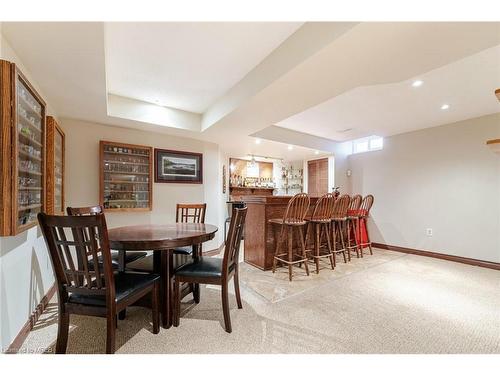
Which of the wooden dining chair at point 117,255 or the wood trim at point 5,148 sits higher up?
the wood trim at point 5,148

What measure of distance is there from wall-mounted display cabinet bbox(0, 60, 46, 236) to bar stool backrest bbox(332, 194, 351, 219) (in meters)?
3.63

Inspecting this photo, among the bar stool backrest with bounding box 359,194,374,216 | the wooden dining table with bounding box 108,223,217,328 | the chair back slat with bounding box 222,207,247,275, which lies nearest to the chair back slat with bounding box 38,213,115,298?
the wooden dining table with bounding box 108,223,217,328

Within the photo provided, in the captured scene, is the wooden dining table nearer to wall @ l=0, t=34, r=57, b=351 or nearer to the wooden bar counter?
wall @ l=0, t=34, r=57, b=351

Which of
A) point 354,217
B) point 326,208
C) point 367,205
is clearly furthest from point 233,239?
point 367,205

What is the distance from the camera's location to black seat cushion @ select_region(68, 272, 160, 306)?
1395 millimetres

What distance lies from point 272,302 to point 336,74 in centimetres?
225

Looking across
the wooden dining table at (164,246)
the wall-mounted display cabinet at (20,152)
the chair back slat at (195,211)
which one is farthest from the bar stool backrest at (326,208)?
the wall-mounted display cabinet at (20,152)

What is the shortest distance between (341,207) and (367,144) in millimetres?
2397

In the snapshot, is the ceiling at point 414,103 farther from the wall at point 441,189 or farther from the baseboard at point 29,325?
the baseboard at point 29,325

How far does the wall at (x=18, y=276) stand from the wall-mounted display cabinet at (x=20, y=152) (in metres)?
0.15

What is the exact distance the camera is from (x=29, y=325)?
1.76 metres

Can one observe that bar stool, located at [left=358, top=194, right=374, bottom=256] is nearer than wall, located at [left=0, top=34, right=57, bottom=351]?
No

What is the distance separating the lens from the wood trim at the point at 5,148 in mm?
1371

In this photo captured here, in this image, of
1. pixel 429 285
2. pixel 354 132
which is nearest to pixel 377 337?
pixel 429 285
